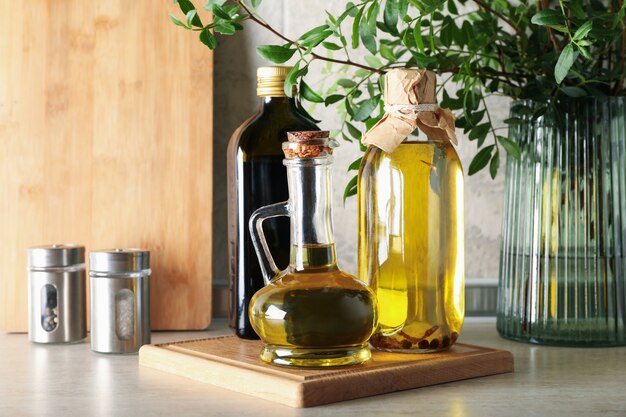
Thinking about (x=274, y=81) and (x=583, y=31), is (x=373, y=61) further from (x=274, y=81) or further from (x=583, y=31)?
(x=583, y=31)

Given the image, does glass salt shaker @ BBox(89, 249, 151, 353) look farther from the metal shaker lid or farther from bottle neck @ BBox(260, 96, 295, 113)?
bottle neck @ BBox(260, 96, 295, 113)

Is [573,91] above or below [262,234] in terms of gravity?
above

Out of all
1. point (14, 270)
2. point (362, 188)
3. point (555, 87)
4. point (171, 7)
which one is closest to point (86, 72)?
point (171, 7)

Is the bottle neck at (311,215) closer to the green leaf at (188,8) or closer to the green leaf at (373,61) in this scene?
the green leaf at (188,8)

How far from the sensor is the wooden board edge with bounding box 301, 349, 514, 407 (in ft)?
2.73

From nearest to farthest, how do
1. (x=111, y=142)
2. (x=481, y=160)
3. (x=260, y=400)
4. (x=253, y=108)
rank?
(x=260, y=400)
(x=481, y=160)
(x=111, y=142)
(x=253, y=108)

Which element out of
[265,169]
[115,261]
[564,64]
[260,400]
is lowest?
[260,400]

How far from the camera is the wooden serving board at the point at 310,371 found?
2.75 ft

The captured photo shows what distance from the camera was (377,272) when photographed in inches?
39.6

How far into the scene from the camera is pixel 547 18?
101 cm

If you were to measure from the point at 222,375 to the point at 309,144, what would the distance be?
0.25 meters

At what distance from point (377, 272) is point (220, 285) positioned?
46 centimetres

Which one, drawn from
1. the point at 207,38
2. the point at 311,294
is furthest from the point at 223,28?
the point at 311,294

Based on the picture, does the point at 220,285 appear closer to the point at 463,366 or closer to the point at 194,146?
the point at 194,146
